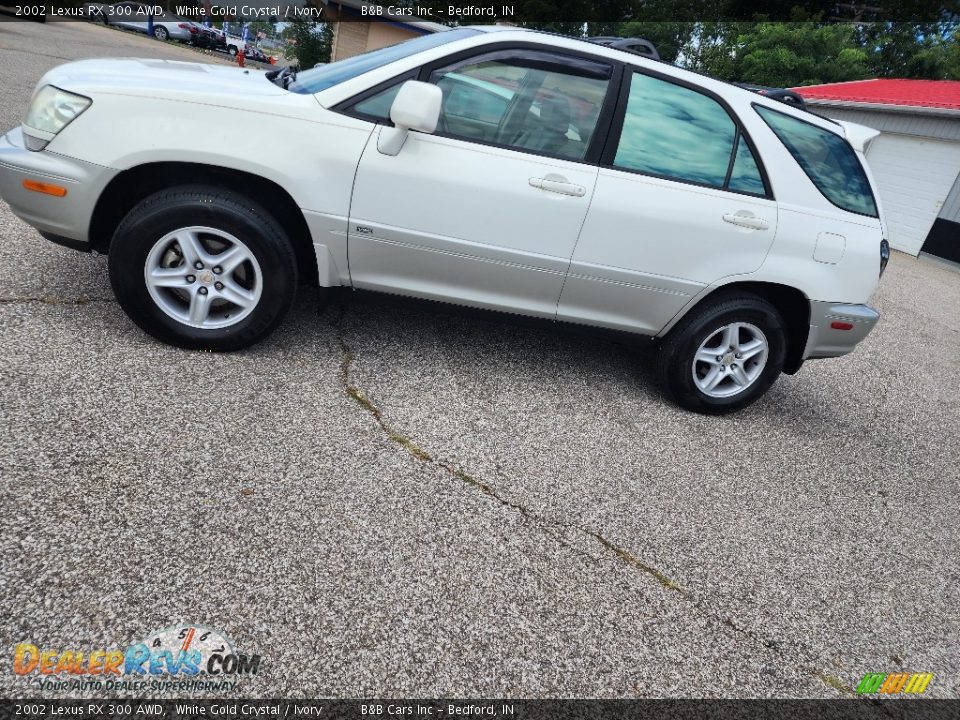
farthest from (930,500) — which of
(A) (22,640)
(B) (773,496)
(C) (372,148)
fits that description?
(A) (22,640)

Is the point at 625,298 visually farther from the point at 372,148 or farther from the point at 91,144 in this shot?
the point at 91,144

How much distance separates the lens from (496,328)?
450cm

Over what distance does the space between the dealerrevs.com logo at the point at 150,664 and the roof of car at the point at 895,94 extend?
17.2 metres

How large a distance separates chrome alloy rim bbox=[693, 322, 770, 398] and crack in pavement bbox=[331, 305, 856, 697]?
1533 millimetres

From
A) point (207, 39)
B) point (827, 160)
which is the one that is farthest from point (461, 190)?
point (207, 39)

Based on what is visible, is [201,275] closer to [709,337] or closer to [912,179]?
[709,337]

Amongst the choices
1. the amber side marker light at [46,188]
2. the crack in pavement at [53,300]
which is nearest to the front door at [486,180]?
the amber side marker light at [46,188]

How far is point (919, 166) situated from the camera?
587 inches

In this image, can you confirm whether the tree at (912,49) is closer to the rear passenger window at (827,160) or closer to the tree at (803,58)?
the tree at (803,58)

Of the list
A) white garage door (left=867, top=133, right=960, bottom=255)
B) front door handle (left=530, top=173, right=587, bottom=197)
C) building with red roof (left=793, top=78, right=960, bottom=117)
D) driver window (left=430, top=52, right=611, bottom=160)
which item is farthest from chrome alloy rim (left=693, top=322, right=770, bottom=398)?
building with red roof (left=793, top=78, right=960, bottom=117)

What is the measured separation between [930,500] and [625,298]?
6.82 ft

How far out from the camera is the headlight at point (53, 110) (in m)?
2.96

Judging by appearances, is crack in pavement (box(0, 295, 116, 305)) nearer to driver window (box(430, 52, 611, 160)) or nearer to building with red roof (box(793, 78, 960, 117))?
driver window (box(430, 52, 611, 160))

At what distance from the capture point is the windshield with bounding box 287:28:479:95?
10.6 feet
